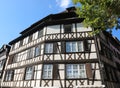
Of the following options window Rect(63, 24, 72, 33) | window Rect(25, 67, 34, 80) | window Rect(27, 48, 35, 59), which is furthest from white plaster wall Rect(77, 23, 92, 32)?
window Rect(25, 67, 34, 80)

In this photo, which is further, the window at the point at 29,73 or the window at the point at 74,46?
the window at the point at 29,73

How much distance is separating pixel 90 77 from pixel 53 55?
4.75m

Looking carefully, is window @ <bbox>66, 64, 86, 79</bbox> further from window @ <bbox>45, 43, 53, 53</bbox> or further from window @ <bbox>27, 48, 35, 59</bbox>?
window @ <bbox>27, 48, 35, 59</bbox>

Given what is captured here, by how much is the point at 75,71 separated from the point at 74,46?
9.78ft

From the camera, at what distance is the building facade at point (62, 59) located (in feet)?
42.3

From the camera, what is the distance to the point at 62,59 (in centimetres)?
1405

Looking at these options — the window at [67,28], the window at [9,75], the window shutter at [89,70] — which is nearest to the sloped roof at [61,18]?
the window at [67,28]

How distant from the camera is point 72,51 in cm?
1432

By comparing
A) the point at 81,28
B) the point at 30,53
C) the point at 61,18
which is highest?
the point at 61,18

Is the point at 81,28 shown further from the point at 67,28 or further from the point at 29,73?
the point at 29,73

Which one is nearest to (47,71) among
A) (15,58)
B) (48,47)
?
(48,47)

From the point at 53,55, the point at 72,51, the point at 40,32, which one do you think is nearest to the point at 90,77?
the point at 72,51

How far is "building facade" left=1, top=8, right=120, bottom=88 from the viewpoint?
42.3ft

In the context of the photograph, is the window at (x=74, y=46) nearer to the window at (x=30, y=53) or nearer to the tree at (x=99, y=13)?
the tree at (x=99, y=13)
